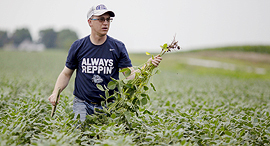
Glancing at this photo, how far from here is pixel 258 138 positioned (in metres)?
3.22

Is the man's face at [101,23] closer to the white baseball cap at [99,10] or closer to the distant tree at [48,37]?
the white baseball cap at [99,10]

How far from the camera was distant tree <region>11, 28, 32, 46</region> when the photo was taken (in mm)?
67688

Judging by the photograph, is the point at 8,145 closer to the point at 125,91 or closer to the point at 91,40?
the point at 125,91

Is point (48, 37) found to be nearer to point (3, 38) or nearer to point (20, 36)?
point (20, 36)

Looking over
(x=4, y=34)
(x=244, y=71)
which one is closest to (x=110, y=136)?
(x=244, y=71)

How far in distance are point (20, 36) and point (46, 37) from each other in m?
24.5

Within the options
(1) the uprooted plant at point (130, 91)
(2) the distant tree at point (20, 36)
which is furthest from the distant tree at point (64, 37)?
(1) the uprooted plant at point (130, 91)

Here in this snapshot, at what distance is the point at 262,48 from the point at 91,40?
1894 inches

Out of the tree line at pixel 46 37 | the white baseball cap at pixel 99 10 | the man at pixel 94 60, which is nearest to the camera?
the white baseball cap at pixel 99 10

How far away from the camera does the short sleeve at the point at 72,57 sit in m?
3.36

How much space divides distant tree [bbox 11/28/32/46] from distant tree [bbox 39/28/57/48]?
706 inches

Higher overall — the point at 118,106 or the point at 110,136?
the point at 118,106

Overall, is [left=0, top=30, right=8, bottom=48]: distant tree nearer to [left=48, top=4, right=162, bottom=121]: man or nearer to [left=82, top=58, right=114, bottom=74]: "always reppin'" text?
[left=48, top=4, right=162, bottom=121]: man

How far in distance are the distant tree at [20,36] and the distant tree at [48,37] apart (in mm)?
17922
